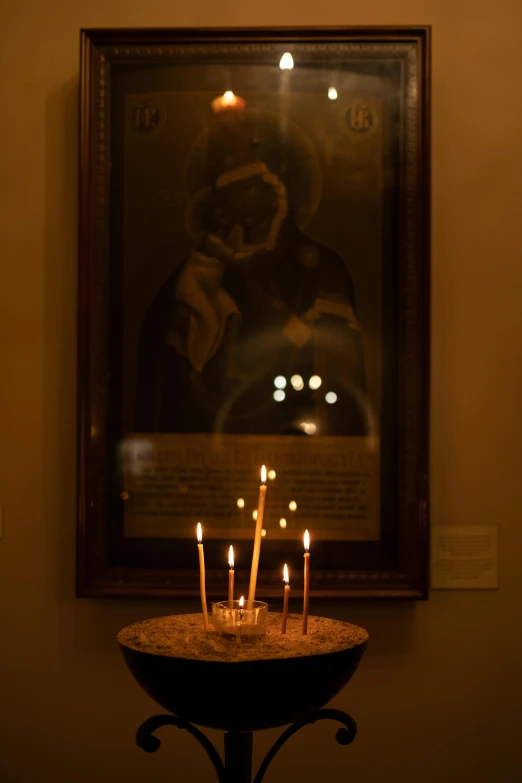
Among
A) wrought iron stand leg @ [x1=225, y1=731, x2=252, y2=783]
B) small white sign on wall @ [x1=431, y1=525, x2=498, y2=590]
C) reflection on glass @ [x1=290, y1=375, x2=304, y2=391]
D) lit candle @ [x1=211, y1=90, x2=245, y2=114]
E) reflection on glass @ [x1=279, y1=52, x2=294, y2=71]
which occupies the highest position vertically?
reflection on glass @ [x1=279, y1=52, x2=294, y2=71]

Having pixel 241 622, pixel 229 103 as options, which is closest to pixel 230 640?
pixel 241 622

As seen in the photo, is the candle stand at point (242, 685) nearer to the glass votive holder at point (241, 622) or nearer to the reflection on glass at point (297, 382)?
the glass votive holder at point (241, 622)

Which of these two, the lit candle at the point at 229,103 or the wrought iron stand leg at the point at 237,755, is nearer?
the wrought iron stand leg at the point at 237,755

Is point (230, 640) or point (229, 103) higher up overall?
point (229, 103)

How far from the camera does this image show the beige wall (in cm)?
167

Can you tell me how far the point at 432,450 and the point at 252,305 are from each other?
1.52ft

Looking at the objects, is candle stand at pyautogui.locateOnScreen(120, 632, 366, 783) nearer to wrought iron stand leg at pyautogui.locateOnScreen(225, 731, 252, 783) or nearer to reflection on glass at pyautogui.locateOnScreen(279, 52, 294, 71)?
wrought iron stand leg at pyautogui.locateOnScreen(225, 731, 252, 783)

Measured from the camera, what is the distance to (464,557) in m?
1.68

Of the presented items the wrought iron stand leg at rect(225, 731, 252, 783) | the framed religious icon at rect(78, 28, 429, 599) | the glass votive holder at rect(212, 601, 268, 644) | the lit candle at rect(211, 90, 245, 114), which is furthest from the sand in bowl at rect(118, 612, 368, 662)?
the lit candle at rect(211, 90, 245, 114)

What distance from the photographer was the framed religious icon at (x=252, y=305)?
5.42ft

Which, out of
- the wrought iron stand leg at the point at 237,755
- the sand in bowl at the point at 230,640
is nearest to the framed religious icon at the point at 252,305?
the sand in bowl at the point at 230,640

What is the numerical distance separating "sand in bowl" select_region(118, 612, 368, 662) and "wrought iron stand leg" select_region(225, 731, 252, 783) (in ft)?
0.37

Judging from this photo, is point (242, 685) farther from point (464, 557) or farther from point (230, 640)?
point (464, 557)

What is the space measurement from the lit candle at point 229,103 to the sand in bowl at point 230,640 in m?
1.01
